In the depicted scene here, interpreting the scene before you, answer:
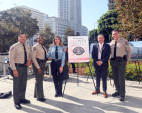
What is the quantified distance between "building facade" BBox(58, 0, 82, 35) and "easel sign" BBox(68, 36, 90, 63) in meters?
176

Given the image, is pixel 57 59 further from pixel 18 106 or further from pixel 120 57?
pixel 120 57

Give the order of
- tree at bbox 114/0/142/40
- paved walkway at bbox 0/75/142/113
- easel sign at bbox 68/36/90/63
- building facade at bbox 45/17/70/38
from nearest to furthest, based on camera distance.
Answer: paved walkway at bbox 0/75/142/113, easel sign at bbox 68/36/90/63, tree at bbox 114/0/142/40, building facade at bbox 45/17/70/38

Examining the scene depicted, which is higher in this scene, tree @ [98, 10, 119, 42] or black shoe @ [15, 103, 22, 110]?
tree @ [98, 10, 119, 42]

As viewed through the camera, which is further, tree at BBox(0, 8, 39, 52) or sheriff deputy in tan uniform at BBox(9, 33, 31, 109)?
tree at BBox(0, 8, 39, 52)

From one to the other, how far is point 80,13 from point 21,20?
171 meters

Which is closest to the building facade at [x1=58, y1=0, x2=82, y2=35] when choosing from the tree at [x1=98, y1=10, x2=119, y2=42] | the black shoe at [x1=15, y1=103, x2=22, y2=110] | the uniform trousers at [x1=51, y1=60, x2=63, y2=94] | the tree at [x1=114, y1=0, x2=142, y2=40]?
the tree at [x1=98, y1=10, x2=119, y2=42]

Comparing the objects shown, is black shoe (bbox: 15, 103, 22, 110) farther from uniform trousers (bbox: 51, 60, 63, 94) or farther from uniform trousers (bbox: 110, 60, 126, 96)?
uniform trousers (bbox: 110, 60, 126, 96)

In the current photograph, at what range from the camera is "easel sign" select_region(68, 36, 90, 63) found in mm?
5434

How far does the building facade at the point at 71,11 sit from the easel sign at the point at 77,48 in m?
176

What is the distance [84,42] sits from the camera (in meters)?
5.44

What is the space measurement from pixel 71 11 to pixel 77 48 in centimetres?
18425

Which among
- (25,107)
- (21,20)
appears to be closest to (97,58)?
(25,107)

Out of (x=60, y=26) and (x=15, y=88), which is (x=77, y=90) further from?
(x=60, y=26)

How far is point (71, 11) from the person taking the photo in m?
182
